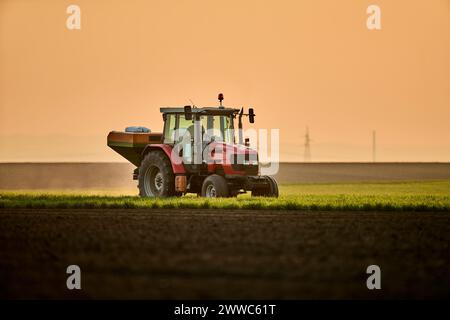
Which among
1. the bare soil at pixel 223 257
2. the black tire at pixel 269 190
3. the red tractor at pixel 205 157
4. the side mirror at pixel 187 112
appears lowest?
the bare soil at pixel 223 257

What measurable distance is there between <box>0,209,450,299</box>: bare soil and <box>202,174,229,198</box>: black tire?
6.04 metres

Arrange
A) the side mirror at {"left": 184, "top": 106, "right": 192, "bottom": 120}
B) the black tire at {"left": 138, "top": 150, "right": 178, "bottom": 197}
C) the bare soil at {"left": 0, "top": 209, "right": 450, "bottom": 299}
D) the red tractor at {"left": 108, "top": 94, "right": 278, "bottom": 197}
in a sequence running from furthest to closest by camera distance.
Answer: the black tire at {"left": 138, "top": 150, "right": 178, "bottom": 197}
the red tractor at {"left": 108, "top": 94, "right": 278, "bottom": 197}
the side mirror at {"left": 184, "top": 106, "right": 192, "bottom": 120}
the bare soil at {"left": 0, "top": 209, "right": 450, "bottom": 299}

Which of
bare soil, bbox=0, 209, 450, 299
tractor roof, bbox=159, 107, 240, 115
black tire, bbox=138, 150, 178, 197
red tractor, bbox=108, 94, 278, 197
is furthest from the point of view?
black tire, bbox=138, 150, 178, 197

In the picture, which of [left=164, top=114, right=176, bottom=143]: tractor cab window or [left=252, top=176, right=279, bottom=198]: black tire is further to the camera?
[left=164, top=114, right=176, bottom=143]: tractor cab window

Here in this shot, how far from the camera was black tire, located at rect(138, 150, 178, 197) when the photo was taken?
2522 cm

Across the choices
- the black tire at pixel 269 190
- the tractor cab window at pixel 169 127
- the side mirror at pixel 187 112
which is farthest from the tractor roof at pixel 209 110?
the black tire at pixel 269 190

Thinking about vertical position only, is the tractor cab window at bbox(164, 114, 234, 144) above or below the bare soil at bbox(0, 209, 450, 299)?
above

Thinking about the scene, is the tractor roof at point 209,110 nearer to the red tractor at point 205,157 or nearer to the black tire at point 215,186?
the red tractor at point 205,157

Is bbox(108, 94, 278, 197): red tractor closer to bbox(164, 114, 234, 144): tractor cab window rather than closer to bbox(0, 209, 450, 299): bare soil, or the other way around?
bbox(164, 114, 234, 144): tractor cab window

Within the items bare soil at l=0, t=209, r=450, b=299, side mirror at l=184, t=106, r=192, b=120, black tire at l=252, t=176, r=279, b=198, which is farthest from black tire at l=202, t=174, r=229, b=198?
bare soil at l=0, t=209, r=450, b=299

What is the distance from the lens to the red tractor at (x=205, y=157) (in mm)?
24500

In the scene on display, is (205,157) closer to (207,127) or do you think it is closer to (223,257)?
(207,127)
